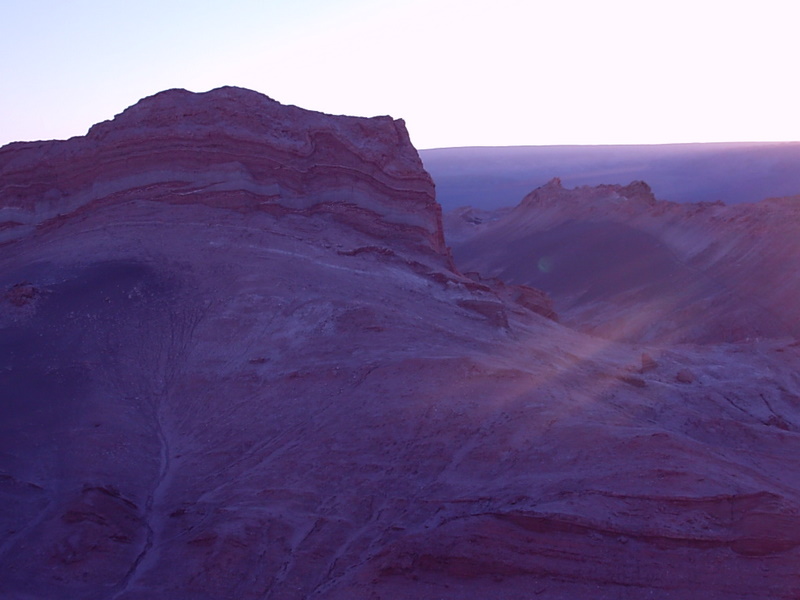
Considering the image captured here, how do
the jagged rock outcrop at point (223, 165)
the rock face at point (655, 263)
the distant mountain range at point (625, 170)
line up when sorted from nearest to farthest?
the jagged rock outcrop at point (223, 165) < the rock face at point (655, 263) < the distant mountain range at point (625, 170)

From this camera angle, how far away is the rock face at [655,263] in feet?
60.4

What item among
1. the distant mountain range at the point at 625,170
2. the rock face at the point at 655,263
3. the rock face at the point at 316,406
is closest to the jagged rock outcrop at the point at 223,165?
the rock face at the point at 316,406

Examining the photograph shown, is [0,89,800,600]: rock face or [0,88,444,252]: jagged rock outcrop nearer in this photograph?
[0,89,800,600]: rock face

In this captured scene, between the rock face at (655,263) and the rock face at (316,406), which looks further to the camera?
the rock face at (655,263)

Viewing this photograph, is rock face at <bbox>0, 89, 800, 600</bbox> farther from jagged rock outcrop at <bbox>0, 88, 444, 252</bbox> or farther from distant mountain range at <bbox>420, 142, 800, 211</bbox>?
distant mountain range at <bbox>420, 142, 800, 211</bbox>

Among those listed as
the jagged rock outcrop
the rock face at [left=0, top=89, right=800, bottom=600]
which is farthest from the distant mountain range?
the rock face at [left=0, top=89, right=800, bottom=600]

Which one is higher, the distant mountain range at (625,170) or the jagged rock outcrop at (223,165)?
the jagged rock outcrop at (223,165)

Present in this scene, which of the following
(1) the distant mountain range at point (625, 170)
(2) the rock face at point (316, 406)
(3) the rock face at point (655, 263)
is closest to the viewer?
(2) the rock face at point (316, 406)

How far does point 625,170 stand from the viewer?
7300 cm

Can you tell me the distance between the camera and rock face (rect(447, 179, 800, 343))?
1841 centimetres

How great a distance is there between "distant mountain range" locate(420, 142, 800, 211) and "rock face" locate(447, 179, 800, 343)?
18707 millimetres

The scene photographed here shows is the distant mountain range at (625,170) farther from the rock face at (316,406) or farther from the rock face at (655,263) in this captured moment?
the rock face at (316,406)

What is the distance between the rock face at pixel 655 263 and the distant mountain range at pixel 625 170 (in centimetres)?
1871

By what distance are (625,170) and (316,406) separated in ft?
226
